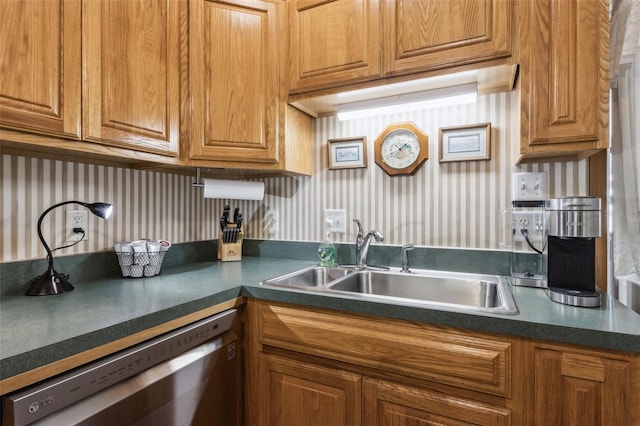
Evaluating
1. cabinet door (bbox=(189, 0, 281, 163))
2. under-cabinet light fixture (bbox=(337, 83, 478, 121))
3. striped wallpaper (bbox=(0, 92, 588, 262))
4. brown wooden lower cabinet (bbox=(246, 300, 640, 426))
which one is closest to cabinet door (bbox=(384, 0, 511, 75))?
under-cabinet light fixture (bbox=(337, 83, 478, 121))

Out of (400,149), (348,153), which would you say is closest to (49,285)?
(348,153)

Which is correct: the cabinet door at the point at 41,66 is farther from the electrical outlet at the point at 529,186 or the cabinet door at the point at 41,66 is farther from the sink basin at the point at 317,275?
the electrical outlet at the point at 529,186

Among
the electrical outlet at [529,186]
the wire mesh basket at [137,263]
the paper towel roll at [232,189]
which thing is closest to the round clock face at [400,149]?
the electrical outlet at [529,186]

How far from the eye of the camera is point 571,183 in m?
1.33

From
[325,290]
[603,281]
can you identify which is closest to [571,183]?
[603,281]

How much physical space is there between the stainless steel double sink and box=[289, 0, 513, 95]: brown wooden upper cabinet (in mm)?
853

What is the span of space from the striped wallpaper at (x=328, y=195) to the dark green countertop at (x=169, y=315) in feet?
0.97

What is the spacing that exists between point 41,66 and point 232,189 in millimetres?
866

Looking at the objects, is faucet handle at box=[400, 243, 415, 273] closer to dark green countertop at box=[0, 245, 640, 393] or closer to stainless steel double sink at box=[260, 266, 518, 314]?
stainless steel double sink at box=[260, 266, 518, 314]

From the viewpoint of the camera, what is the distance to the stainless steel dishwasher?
71cm

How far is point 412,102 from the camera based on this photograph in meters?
1.43

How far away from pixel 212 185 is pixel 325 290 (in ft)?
2.74

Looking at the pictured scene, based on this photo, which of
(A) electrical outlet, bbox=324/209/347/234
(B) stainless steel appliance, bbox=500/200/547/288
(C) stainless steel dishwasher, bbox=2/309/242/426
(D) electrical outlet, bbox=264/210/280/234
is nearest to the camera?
(C) stainless steel dishwasher, bbox=2/309/242/426

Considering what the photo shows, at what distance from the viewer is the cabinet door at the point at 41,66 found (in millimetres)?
894
